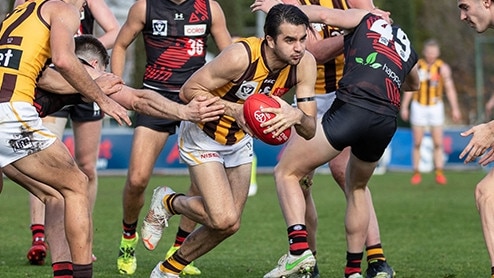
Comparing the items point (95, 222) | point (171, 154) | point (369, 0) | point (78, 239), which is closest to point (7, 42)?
point (78, 239)

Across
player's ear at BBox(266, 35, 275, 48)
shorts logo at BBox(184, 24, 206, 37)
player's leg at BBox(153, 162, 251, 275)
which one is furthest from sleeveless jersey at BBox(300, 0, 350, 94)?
player's ear at BBox(266, 35, 275, 48)

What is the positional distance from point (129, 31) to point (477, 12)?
10.8ft

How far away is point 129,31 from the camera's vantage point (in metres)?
9.06

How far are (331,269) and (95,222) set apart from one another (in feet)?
15.5

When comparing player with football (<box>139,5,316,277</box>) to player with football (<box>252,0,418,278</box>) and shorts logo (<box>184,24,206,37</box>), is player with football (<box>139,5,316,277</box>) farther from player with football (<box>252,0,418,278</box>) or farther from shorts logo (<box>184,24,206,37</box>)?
shorts logo (<box>184,24,206,37</box>)

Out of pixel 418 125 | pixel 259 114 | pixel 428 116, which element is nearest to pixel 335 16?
pixel 259 114

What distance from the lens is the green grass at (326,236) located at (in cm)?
891

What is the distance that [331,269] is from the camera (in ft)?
29.2

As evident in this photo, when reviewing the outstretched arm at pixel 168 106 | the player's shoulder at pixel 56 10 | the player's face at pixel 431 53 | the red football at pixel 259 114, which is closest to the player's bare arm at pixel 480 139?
the red football at pixel 259 114

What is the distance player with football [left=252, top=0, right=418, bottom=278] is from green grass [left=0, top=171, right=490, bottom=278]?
1163 mm

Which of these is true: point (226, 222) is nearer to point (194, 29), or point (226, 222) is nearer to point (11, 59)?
point (11, 59)

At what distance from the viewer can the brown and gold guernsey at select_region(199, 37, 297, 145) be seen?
7.30m

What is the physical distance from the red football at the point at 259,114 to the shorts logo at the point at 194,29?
230cm

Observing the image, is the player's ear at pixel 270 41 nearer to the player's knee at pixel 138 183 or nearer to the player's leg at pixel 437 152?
the player's knee at pixel 138 183
